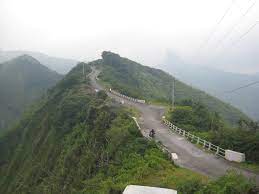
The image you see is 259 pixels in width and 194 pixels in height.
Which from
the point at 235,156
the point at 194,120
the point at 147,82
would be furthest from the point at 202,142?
the point at 147,82

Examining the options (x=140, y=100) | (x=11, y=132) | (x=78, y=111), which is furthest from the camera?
(x=11, y=132)

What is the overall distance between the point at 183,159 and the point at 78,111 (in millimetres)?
37752

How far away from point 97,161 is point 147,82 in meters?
117

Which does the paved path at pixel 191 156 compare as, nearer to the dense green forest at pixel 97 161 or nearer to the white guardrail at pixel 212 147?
the white guardrail at pixel 212 147

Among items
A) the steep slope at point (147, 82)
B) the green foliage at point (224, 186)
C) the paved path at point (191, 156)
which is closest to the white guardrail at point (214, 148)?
the paved path at point (191, 156)

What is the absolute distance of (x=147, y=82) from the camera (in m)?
150

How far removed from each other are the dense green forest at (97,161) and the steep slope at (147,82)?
36.3 metres

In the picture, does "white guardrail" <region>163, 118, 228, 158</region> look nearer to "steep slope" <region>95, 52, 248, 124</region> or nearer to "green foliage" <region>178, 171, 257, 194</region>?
"green foliage" <region>178, 171, 257, 194</region>

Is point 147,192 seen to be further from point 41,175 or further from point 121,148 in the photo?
point 41,175

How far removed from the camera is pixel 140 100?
80.1 metres

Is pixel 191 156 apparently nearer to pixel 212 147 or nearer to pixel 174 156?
pixel 174 156

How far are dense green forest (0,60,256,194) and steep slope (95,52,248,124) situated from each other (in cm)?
3632

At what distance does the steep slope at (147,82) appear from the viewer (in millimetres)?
126056

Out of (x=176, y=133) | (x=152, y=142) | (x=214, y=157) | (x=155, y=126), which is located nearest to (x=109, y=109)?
(x=155, y=126)
